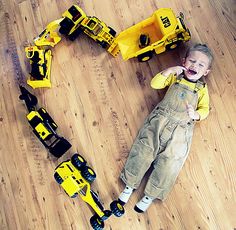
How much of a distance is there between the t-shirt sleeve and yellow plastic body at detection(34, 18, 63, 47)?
0.50 meters

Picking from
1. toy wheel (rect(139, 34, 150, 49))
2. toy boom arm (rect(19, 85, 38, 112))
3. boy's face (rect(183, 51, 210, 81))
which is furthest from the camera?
toy boom arm (rect(19, 85, 38, 112))

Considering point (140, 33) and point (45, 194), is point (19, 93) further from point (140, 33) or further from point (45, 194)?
point (140, 33)

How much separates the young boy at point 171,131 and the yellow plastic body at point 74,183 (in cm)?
12

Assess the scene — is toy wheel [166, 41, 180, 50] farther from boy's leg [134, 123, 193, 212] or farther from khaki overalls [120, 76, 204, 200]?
boy's leg [134, 123, 193, 212]

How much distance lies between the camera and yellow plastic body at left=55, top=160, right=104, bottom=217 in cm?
155

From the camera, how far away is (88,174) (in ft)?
5.22

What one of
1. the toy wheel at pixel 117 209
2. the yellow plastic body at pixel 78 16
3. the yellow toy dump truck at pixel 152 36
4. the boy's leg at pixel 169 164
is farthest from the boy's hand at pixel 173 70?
the toy wheel at pixel 117 209

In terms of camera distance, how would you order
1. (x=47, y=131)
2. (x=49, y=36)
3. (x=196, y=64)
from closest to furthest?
(x=196, y=64) → (x=47, y=131) → (x=49, y=36)

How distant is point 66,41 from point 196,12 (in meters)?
0.61

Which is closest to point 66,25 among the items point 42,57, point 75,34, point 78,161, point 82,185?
point 75,34

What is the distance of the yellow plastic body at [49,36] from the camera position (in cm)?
172

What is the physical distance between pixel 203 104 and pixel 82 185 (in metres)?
0.59

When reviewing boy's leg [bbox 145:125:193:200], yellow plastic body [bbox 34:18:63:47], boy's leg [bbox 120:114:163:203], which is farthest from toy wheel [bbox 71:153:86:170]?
yellow plastic body [bbox 34:18:63:47]

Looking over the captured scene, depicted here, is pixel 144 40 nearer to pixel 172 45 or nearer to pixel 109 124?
pixel 172 45
